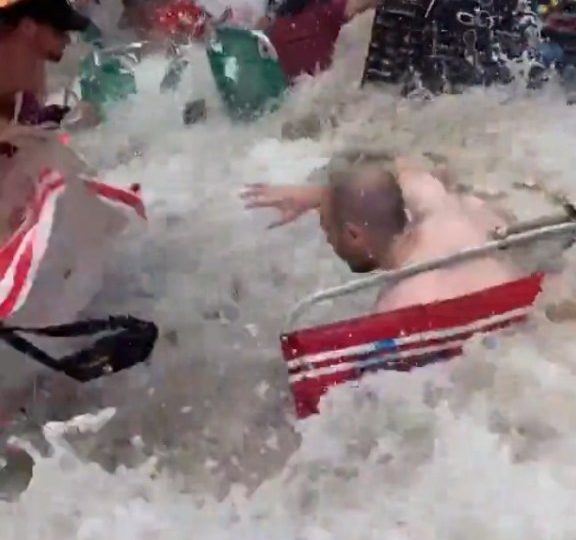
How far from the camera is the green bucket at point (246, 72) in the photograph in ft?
2.26

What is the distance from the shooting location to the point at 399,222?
56 centimetres

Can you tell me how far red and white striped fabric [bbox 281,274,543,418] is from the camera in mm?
511

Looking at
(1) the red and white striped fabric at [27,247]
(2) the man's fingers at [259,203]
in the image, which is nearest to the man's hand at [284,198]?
(2) the man's fingers at [259,203]

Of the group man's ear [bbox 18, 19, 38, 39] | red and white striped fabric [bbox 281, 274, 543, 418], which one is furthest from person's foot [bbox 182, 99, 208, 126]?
red and white striped fabric [bbox 281, 274, 543, 418]

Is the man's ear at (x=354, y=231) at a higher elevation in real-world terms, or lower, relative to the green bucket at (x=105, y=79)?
higher

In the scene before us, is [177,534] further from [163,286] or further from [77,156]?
[77,156]

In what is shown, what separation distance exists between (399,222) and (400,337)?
0.25 ft

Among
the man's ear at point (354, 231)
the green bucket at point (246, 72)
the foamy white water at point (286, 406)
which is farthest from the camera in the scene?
the green bucket at point (246, 72)

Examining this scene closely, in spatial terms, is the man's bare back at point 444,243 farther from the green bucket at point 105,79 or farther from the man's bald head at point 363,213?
the green bucket at point 105,79

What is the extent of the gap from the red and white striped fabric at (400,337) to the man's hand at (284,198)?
10 centimetres

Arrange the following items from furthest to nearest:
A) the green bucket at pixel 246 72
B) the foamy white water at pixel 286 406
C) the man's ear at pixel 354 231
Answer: the green bucket at pixel 246 72
the man's ear at pixel 354 231
the foamy white water at pixel 286 406

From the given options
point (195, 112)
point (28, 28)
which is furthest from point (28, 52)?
point (195, 112)

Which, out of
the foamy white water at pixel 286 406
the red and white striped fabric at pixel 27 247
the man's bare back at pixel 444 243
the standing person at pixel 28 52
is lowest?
the foamy white water at pixel 286 406

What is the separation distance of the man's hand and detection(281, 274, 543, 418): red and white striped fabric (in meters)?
0.10
